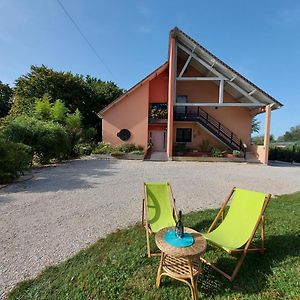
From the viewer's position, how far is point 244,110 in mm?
19484

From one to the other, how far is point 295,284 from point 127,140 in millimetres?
16893

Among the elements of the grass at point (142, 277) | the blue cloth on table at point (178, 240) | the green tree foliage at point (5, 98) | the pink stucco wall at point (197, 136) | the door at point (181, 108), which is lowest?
the grass at point (142, 277)

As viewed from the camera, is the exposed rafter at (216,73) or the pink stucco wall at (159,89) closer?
the exposed rafter at (216,73)

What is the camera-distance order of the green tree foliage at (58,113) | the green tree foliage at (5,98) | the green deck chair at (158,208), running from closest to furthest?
the green deck chair at (158,208)
the green tree foliage at (58,113)
the green tree foliage at (5,98)

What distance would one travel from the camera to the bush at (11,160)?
→ 26.2ft

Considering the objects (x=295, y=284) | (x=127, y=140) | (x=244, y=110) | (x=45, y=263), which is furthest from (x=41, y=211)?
(x=244, y=110)

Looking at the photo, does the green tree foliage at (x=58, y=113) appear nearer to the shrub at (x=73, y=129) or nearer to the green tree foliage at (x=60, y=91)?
the shrub at (x=73, y=129)

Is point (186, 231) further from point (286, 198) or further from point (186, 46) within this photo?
point (186, 46)

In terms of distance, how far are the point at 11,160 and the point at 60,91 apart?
65.1 ft

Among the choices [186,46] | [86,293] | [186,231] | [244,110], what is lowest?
[86,293]

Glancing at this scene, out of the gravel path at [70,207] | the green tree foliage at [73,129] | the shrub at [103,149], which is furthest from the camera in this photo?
the shrub at [103,149]

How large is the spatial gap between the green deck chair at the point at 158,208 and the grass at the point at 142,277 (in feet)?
1.15

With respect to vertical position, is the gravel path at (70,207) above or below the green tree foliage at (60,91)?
below

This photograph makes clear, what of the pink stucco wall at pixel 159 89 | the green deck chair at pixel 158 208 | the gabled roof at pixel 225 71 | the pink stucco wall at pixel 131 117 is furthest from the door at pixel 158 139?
the green deck chair at pixel 158 208
